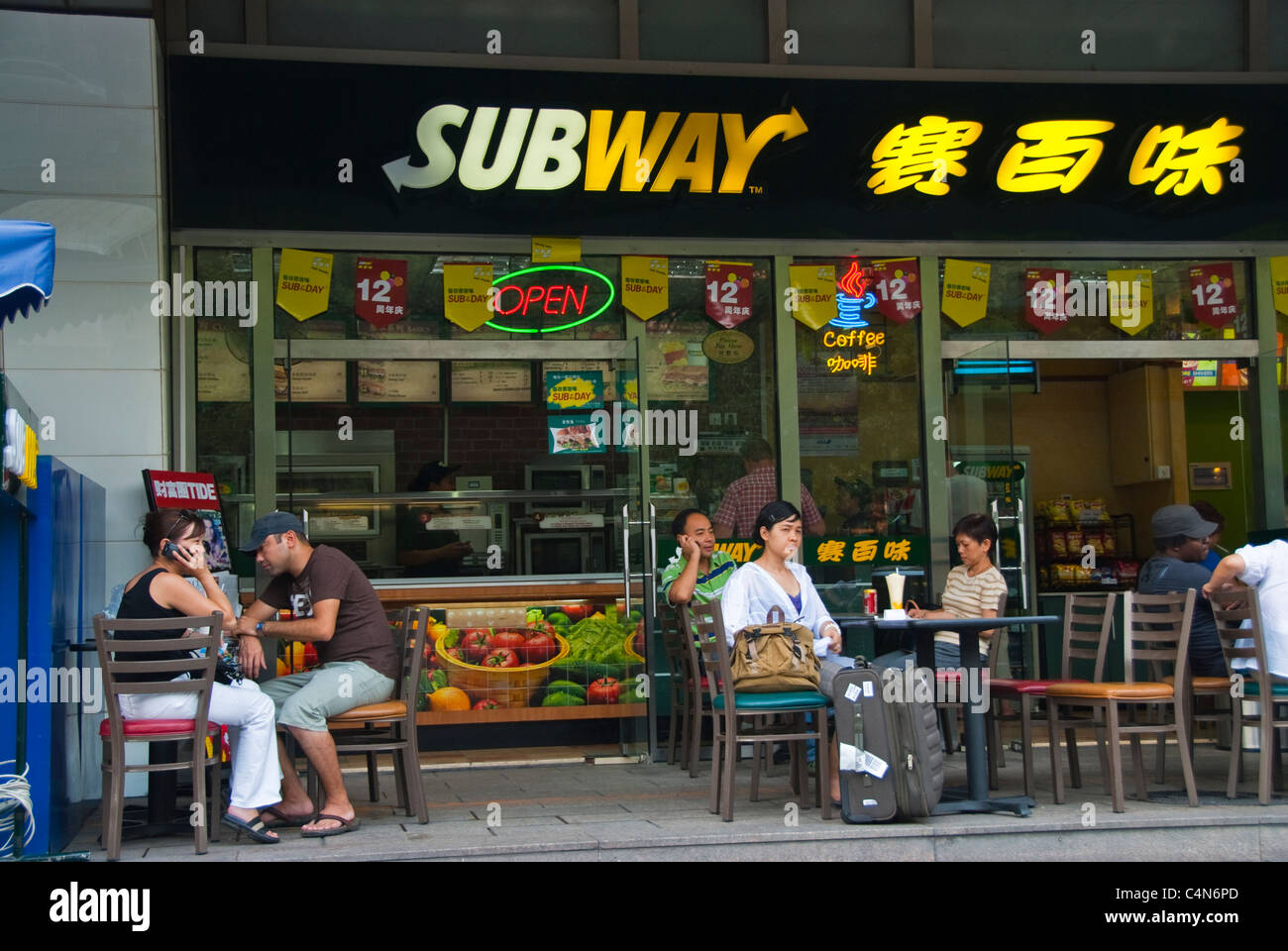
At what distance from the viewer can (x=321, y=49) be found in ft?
26.8

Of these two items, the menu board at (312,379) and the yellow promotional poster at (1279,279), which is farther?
the yellow promotional poster at (1279,279)

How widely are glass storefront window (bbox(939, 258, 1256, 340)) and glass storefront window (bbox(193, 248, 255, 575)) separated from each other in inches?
178

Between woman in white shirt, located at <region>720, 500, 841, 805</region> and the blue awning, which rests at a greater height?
the blue awning

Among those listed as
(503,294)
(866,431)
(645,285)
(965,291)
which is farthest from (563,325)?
(965,291)

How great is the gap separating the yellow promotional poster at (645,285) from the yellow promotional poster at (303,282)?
1867mm

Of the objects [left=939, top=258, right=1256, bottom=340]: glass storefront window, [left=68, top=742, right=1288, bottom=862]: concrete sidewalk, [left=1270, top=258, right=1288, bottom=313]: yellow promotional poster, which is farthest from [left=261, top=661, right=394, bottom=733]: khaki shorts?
[left=1270, top=258, right=1288, bottom=313]: yellow promotional poster

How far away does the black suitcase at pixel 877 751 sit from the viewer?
5645mm

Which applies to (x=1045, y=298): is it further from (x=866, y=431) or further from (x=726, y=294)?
(x=726, y=294)

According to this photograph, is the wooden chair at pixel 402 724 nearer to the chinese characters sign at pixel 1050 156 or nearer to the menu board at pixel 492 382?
the menu board at pixel 492 382

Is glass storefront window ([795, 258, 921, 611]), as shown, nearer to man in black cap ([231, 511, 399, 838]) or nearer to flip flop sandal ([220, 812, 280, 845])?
man in black cap ([231, 511, 399, 838])

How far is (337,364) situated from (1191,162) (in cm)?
571

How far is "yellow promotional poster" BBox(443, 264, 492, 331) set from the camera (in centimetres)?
879

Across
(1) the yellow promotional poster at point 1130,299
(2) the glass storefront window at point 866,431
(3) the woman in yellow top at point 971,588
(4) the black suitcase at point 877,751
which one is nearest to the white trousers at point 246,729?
(4) the black suitcase at point 877,751
